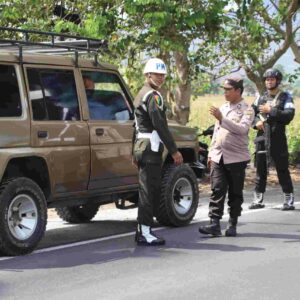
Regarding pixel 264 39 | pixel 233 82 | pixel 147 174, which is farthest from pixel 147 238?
pixel 264 39

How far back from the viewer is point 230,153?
7781mm

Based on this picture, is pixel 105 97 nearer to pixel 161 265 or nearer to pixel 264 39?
pixel 161 265

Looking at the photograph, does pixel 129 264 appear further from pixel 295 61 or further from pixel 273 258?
pixel 295 61

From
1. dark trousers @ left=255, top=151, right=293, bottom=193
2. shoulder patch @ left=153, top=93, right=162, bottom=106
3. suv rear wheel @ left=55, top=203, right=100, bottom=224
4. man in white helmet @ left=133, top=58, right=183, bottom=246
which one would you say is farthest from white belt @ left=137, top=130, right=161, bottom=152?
dark trousers @ left=255, top=151, right=293, bottom=193

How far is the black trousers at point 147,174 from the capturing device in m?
7.38

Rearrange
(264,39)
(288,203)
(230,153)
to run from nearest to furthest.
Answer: (230,153), (288,203), (264,39)

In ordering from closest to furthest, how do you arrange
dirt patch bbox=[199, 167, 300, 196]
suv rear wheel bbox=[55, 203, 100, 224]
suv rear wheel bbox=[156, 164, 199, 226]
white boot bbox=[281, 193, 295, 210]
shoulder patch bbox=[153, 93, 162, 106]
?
shoulder patch bbox=[153, 93, 162, 106] → suv rear wheel bbox=[156, 164, 199, 226] → suv rear wheel bbox=[55, 203, 100, 224] → white boot bbox=[281, 193, 295, 210] → dirt patch bbox=[199, 167, 300, 196]

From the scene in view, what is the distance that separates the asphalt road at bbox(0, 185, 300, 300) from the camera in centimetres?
560

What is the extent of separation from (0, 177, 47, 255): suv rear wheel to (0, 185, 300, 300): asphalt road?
146mm

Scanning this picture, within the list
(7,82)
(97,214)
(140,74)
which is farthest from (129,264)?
(140,74)

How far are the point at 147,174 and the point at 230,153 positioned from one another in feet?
3.33

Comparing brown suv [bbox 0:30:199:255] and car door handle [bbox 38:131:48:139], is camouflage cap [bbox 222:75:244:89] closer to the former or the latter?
A: brown suv [bbox 0:30:199:255]

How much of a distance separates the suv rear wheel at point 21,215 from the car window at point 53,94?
76 cm

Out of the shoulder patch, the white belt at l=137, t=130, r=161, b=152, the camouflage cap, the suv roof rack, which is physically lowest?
the white belt at l=137, t=130, r=161, b=152
